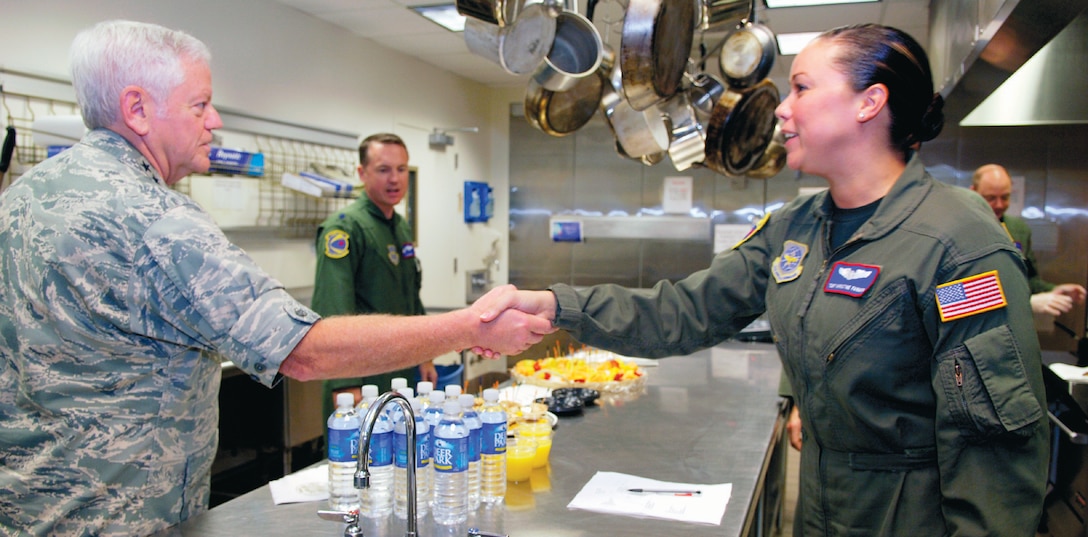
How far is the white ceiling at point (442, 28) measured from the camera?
459 centimetres

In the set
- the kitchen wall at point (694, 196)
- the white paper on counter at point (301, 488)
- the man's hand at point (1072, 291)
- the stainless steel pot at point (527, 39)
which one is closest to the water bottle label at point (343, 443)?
the white paper on counter at point (301, 488)

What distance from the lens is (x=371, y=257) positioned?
3527 mm

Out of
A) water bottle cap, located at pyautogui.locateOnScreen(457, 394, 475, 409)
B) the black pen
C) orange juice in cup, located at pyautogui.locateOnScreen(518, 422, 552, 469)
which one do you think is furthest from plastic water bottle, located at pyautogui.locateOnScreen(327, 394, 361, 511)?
the black pen

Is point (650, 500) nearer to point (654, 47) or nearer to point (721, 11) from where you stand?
point (654, 47)

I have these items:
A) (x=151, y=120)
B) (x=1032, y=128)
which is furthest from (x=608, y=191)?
(x=151, y=120)

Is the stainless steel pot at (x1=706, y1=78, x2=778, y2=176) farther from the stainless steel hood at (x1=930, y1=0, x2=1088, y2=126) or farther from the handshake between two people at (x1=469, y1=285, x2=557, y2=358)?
the handshake between two people at (x1=469, y1=285, x2=557, y2=358)

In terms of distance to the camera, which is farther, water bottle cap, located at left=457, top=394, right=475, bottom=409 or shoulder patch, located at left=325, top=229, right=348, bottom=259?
shoulder patch, located at left=325, top=229, right=348, bottom=259

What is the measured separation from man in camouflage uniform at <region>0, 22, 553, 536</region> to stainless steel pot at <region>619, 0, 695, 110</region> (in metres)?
1.33

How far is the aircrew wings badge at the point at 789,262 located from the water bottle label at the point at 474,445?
0.80m

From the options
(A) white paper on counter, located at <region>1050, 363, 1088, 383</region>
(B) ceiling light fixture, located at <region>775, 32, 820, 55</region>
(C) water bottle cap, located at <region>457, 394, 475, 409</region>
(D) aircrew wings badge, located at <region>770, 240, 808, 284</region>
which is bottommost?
(A) white paper on counter, located at <region>1050, 363, 1088, 383</region>

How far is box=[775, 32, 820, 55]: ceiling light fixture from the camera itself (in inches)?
205

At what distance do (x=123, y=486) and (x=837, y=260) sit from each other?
156 centimetres

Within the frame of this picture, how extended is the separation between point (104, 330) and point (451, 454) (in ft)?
2.36

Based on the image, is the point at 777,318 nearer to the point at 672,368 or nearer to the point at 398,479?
the point at 398,479
